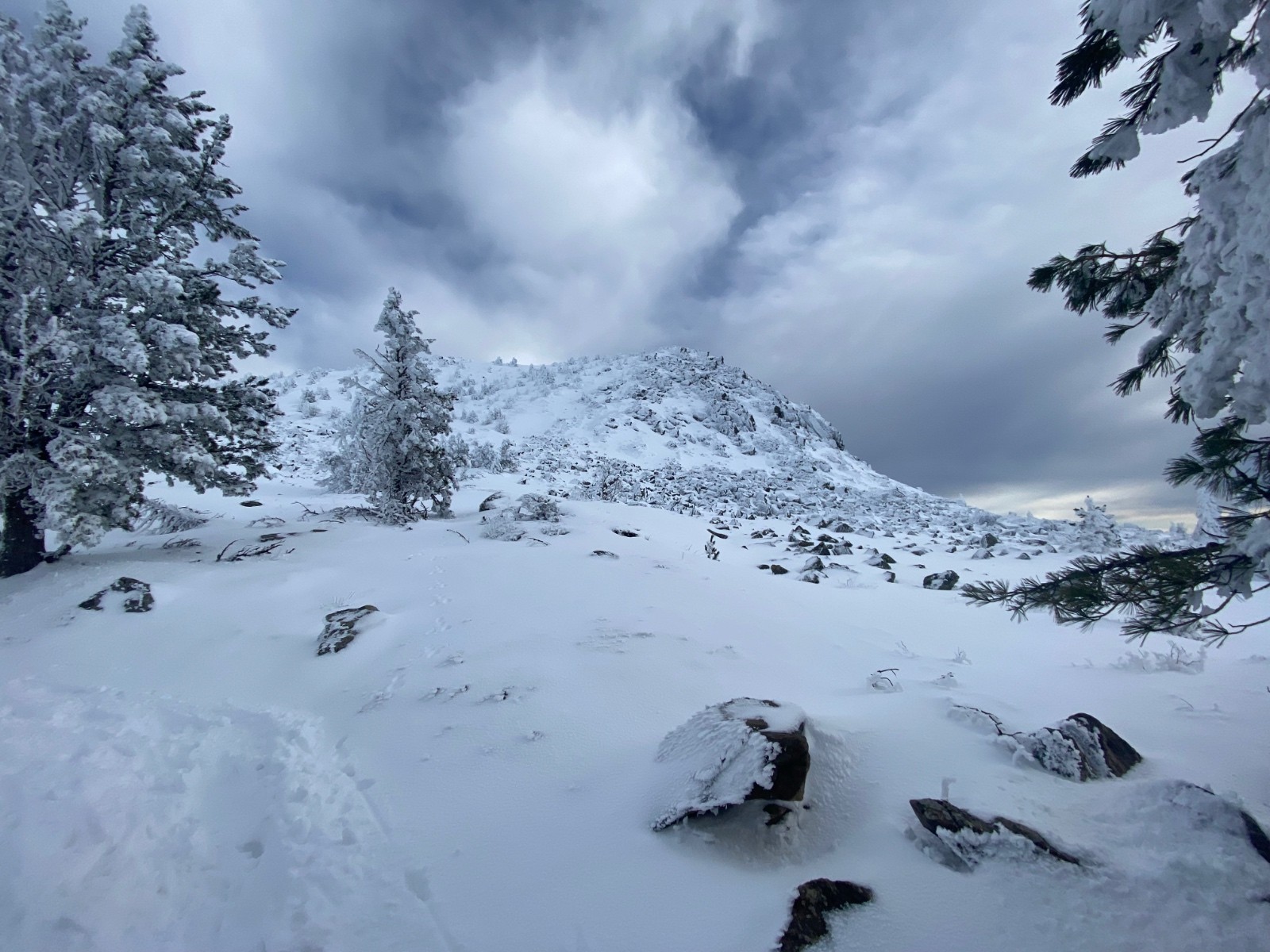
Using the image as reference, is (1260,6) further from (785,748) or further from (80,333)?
(80,333)

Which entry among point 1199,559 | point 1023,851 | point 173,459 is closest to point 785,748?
point 1023,851

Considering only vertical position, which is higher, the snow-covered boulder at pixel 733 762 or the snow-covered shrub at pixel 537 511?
the snow-covered shrub at pixel 537 511

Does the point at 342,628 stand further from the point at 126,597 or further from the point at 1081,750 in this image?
the point at 1081,750

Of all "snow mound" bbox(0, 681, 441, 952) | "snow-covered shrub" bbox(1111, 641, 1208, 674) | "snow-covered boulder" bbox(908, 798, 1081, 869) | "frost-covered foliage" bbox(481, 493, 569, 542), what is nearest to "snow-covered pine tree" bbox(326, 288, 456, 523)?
"frost-covered foliage" bbox(481, 493, 569, 542)

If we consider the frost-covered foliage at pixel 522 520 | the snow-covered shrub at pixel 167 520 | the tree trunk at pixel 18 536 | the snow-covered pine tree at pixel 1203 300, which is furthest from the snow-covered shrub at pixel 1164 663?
the snow-covered shrub at pixel 167 520

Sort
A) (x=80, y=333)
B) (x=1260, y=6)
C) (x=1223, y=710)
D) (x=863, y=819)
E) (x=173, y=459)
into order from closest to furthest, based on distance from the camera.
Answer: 1. (x=1260, y=6)
2. (x=863, y=819)
3. (x=1223, y=710)
4. (x=80, y=333)
5. (x=173, y=459)

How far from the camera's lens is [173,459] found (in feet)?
29.1

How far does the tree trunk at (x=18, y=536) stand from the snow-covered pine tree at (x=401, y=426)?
6.34 m

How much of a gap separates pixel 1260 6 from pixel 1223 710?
5.19 meters

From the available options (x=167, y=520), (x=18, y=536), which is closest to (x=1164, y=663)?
(x=18, y=536)

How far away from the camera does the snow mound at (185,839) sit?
2.66 meters

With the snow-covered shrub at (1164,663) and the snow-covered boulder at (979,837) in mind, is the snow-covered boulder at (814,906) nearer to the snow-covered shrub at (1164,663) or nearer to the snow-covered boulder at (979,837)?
the snow-covered boulder at (979,837)

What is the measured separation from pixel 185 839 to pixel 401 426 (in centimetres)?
1245

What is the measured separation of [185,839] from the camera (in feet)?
11.0
